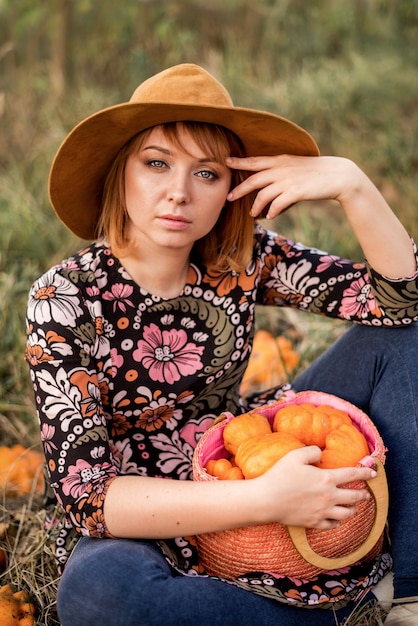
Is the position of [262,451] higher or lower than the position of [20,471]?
higher

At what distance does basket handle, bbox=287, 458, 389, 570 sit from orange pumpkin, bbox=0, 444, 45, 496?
1218mm

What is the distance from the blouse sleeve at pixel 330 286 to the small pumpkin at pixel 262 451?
1.91 feet


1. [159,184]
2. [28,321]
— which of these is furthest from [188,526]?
[159,184]

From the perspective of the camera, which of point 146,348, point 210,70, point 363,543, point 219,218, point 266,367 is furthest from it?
point 210,70

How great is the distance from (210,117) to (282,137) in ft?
0.83

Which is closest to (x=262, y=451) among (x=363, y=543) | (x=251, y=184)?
(x=363, y=543)

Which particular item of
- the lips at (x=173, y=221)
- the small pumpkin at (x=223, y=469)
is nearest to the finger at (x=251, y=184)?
the lips at (x=173, y=221)

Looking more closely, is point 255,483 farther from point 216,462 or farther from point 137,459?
point 137,459

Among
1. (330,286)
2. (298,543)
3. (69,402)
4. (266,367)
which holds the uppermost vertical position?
(330,286)

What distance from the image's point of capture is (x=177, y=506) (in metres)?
1.71

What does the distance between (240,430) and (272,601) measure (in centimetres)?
44

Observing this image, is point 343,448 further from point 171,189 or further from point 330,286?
point 171,189

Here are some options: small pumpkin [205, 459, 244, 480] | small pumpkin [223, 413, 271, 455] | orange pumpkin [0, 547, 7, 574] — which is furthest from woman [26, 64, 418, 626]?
orange pumpkin [0, 547, 7, 574]

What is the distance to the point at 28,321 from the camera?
6.42 feet
